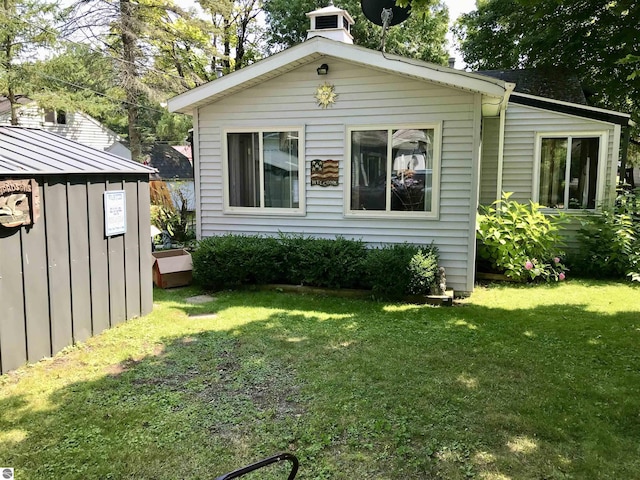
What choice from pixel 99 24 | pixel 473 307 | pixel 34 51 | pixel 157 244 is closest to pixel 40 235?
pixel 473 307

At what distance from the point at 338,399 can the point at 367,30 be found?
2277cm

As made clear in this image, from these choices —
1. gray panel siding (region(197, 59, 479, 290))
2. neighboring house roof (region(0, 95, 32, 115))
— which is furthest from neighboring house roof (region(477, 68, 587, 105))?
neighboring house roof (region(0, 95, 32, 115))

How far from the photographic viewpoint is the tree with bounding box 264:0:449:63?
22875 mm

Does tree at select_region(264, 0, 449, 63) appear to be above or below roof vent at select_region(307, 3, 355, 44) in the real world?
above

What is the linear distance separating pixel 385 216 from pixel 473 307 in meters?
1.86

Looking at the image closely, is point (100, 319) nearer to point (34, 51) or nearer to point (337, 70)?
point (337, 70)

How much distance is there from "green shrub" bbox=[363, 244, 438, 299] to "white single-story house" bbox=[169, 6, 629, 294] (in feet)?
1.95

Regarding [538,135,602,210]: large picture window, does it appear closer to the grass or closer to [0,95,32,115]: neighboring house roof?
the grass

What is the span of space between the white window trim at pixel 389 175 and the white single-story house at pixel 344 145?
2 centimetres

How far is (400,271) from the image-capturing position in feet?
20.6

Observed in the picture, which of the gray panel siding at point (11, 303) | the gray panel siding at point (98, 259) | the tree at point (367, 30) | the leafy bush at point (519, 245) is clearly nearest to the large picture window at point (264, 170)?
the gray panel siding at point (98, 259)

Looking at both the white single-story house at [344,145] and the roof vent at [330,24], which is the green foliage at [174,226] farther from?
the roof vent at [330,24]

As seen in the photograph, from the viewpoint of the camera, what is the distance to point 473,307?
20.6ft

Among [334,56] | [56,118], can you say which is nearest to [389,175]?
[334,56]
